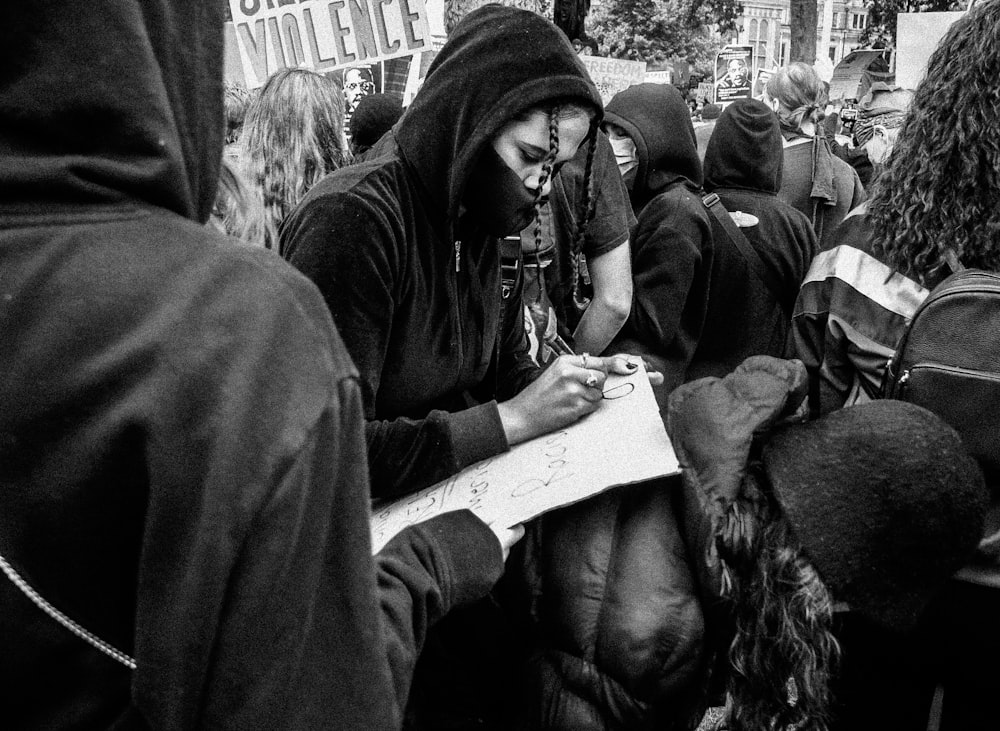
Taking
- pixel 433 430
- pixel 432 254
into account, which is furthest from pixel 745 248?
pixel 433 430

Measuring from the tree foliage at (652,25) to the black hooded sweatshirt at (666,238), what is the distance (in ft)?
102

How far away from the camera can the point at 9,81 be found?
744 millimetres

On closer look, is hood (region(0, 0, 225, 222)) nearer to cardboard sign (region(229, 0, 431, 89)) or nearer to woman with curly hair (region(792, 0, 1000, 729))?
woman with curly hair (region(792, 0, 1000, 729))

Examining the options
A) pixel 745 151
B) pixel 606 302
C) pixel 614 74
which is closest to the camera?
pixel 606 302

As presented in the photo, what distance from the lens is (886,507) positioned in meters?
1.42

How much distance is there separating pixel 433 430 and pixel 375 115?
324cm

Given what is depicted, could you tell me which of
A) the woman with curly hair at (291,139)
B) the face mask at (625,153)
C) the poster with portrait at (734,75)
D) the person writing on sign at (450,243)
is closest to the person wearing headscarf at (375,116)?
the woman with curly hair at (291,139)

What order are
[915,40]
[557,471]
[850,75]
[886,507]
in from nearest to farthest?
1. [886,507]
2. [557,471]
3. [915,40]
4. [850,75]

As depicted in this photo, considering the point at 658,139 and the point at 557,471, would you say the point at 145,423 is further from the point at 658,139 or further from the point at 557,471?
the point at 658,139

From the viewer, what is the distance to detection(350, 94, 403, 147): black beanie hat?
457 centimetres

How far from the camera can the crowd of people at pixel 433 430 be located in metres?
0.74

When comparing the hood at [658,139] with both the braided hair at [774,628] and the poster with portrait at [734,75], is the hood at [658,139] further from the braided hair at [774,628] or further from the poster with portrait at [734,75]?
the poster with portrait at [734,75]

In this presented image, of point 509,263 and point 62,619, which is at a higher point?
point 62,619

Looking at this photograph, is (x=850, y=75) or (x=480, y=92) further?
(x=850, y=75)
